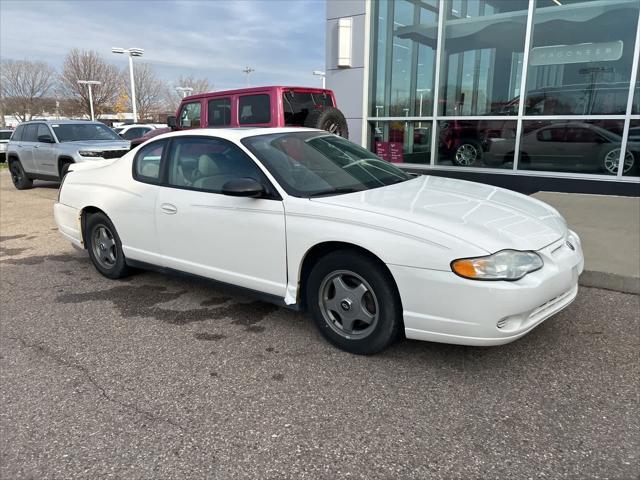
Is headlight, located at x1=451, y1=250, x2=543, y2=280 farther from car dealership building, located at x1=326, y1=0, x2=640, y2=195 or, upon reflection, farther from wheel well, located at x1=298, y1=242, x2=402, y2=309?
car dealership building, located at x1=326, y1=0, x2=640, y2=195

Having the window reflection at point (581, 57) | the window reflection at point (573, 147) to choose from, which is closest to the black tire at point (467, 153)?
the window reflection at point (573, 147)

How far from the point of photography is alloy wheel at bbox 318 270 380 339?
323 centimetres

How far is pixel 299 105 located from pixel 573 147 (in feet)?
16.7

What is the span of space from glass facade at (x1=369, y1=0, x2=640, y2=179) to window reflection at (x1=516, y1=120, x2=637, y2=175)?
2 centimetres

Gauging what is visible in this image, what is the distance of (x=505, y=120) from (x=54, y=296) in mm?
8433

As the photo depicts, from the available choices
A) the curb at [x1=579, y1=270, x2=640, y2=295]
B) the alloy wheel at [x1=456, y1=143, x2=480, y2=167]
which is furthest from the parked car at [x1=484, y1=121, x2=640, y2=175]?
the curb at [x1=579, y1=270, x2=640, y2=295]

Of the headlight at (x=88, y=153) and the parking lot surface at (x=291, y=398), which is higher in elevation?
the headlight at (x=88, y=153)

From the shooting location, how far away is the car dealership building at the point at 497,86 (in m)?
8.64

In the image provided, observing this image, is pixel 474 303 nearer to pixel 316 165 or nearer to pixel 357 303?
pixel 357 303

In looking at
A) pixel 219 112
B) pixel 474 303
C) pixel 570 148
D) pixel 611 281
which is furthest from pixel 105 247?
pixel 570 148

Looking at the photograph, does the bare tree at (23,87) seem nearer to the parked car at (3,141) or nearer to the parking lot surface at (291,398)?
the parked car at (3,141)

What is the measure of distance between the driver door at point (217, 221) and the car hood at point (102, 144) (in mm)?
7548

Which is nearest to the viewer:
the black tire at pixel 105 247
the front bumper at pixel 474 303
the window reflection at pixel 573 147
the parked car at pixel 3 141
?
the front bumper at pixel 474 303

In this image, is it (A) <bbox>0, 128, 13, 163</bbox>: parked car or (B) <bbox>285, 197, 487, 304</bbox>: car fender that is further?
(A) <bbox>0, 128, 13, 163</bbox>: parked car
